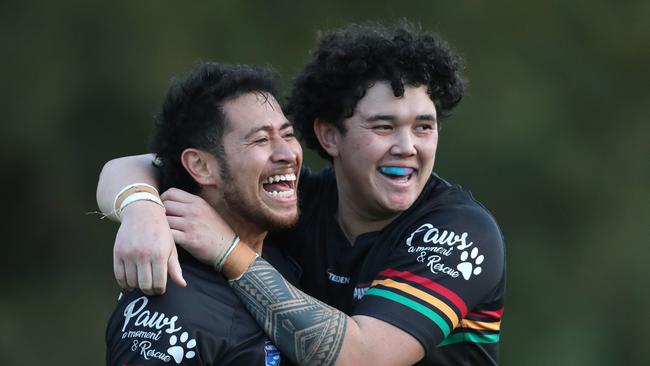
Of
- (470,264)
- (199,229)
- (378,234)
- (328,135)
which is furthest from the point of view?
(328,135)

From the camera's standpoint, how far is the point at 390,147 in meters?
4.59

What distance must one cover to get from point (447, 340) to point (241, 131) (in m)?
1.14

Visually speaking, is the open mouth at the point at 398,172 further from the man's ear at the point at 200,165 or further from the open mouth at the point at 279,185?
the man's ear at the point at 200,165

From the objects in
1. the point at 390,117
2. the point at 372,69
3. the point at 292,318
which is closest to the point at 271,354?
the point at 292,318

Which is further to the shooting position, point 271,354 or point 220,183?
point 220,183

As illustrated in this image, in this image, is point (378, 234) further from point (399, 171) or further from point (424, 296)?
point (424, 296)

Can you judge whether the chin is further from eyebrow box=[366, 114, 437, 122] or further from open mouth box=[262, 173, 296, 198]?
eyebrow box=[366, 114, 437, 122]

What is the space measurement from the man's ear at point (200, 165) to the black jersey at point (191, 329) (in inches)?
15.9

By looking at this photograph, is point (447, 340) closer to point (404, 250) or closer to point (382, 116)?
point (404, 250)

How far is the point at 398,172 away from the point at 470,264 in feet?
1.66

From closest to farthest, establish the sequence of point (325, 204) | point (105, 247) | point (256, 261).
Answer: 1. point (256, 261)
2. point (325, 204)
3. point (105, 247)

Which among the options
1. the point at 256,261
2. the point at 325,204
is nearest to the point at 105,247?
the point at 325,204

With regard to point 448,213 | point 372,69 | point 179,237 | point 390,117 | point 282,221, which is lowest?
point 179,237

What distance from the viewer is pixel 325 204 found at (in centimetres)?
498
